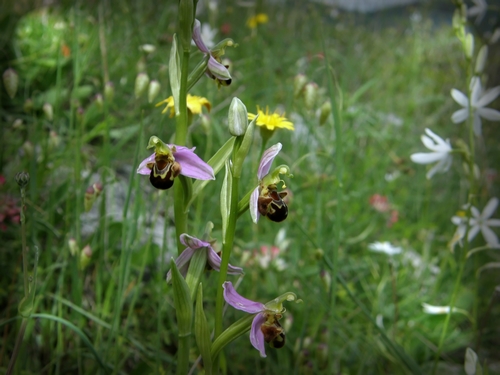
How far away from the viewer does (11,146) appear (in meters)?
1.69

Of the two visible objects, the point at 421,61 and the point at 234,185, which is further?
the point at 421,61

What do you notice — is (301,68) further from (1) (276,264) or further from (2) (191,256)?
(2) (191,256)

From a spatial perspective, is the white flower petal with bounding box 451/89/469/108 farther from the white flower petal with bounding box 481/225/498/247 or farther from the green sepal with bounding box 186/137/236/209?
the green sepal with bounding box 186/137/236/209

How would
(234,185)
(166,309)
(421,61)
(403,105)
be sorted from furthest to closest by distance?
(421,61), (403,105), (166,309), (234,185)

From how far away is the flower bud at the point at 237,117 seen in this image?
2.33ft

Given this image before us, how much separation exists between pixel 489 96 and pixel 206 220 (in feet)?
2.55

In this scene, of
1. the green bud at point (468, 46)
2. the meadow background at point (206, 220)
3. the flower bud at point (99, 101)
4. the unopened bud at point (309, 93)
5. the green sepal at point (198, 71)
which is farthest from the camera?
the flower bud at point (99, 101)

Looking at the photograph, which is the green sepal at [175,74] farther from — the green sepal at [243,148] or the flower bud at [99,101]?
the flower bud at [99,101]

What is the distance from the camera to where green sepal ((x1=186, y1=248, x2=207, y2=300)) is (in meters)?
0.77

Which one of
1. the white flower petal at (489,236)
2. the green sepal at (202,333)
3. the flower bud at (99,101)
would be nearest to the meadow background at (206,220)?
the flower bud at (99,101)

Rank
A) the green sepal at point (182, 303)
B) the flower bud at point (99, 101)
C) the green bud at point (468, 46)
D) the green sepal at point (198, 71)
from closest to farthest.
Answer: the green sepal at point (182, 303), the green sepal at point (198, 71), the green bud at point (468, 46), the flower bud at point (99, 101)

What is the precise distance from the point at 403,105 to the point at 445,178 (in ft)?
2.04

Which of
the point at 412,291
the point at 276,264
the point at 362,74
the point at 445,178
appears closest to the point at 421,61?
the point at 362,74

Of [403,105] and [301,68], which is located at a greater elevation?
[301,68]
